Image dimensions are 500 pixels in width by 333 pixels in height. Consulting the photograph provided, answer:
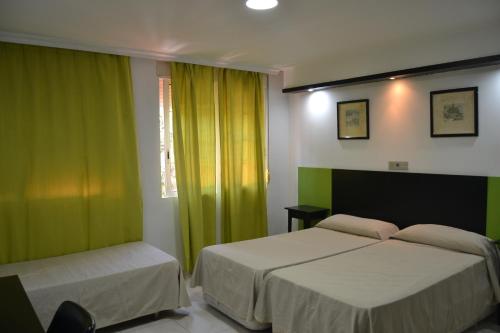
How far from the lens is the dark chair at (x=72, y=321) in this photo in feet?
5.01

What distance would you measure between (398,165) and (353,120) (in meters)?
0.72

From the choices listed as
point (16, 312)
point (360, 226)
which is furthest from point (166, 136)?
point (16, 312)

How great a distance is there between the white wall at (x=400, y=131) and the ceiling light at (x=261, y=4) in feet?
6.23

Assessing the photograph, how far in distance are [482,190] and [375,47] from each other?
1.68 metres

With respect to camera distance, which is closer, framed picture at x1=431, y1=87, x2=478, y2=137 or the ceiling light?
the ceiling light

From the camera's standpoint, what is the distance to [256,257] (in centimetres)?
328

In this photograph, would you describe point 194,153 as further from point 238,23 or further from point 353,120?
point 353,120

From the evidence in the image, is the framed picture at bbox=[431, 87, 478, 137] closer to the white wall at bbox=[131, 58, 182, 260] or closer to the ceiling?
the ceiling

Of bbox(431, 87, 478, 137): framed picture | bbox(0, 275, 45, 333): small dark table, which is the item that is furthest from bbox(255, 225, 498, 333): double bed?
bbox(0, 275, 45, 333): small dark table

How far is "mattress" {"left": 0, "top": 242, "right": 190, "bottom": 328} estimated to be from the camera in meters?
2.86

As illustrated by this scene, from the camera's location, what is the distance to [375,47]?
3.97m

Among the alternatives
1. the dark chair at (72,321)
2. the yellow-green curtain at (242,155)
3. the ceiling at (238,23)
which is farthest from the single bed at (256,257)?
the ceiling at (238,23)

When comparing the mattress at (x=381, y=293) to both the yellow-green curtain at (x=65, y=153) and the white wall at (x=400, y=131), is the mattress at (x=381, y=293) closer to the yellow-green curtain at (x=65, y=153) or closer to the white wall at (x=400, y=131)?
the white wall at (x=400, y=131)

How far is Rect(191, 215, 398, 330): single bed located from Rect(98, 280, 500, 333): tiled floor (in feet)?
0.24
